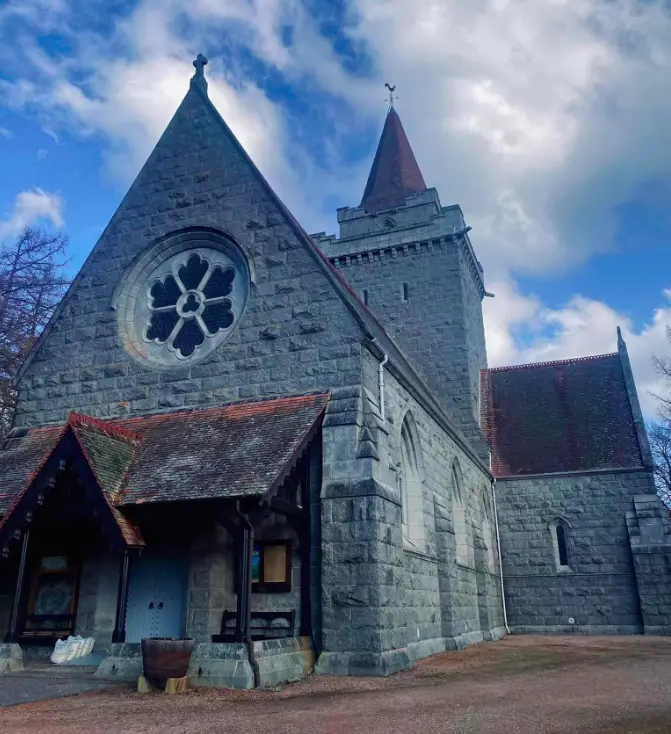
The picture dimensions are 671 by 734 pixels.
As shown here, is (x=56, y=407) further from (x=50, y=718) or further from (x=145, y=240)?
(x=50, y=718)

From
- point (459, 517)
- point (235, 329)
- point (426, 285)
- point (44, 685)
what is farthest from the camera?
point (426, 285)

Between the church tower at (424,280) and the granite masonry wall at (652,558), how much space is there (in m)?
5.38

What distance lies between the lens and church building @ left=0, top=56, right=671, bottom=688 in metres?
10.3

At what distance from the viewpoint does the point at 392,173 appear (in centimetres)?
3005

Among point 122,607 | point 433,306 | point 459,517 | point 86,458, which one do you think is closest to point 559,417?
point 433,306

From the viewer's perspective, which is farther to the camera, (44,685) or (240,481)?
(240,481)

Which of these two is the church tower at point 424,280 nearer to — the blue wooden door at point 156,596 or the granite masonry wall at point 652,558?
the granite masonry wall at point 652,558

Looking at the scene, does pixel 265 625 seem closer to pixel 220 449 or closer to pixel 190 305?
pixel 220 449

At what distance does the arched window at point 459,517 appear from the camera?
18.2 m

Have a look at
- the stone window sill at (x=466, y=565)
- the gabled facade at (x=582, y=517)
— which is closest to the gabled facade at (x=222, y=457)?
the stone window sill at (x=466, y=565)

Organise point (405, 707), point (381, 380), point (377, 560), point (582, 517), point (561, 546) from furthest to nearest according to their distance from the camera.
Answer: point (561, 546), point (582, 517), point (381, 380), point (377, 560), point (405, 707)

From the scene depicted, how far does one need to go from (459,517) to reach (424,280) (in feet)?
35.7

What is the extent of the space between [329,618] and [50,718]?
459 centimetres

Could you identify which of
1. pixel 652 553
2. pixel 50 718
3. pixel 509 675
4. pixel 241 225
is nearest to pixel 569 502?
pixel 652 553
